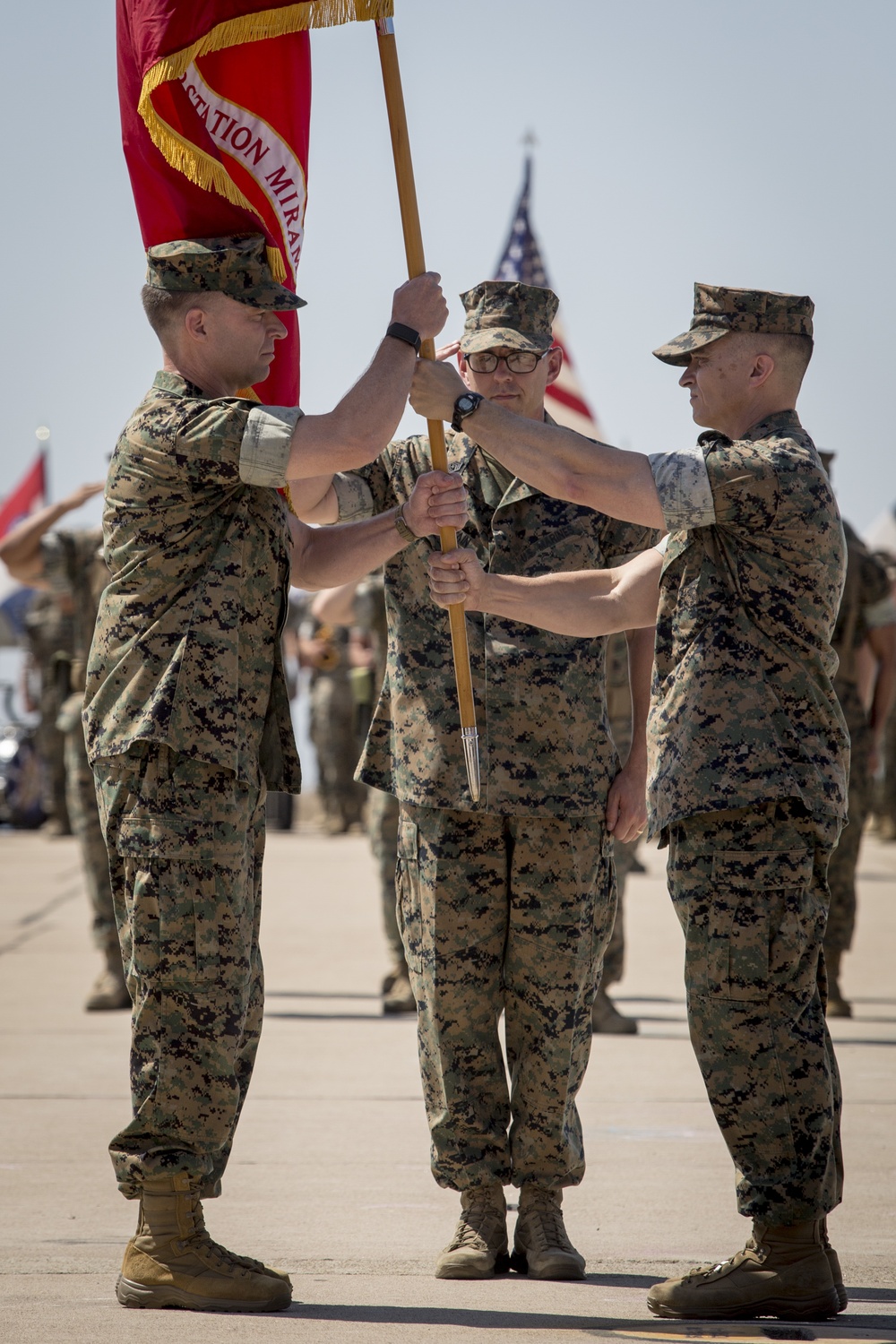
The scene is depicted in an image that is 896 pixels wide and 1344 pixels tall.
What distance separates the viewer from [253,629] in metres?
4.22

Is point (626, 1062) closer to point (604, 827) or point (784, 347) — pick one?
point (604, 827)

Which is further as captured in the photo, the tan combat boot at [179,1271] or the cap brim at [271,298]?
the cap brim at [271,298]

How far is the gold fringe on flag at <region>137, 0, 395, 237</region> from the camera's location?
4.55 meters

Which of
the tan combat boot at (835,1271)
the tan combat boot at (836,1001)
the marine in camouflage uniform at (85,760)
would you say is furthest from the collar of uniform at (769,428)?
the tan combat boot at (836,1001)

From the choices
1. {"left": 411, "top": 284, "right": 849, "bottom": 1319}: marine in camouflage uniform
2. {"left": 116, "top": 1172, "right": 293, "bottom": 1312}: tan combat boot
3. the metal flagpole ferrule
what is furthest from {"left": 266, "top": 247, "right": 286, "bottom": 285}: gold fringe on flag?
{"left": 116, "top": 1172, "right": 293, "bottom": 1312}: tan combat boot

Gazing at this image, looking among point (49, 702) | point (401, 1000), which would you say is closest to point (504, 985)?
Answer: point (401, 1000)

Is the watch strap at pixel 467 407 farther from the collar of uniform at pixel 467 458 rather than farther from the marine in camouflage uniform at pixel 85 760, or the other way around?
the marine in camouflage uniform at pixel 85 760

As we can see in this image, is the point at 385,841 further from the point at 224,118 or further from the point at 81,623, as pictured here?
the point at 224,118

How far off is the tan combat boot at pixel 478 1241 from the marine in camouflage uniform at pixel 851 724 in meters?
4.40

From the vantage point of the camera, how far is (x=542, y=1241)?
14.6 ft

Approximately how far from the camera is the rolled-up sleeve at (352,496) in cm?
497

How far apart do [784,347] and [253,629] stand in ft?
4.78

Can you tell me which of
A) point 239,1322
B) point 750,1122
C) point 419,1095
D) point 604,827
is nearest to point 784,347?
point 604,827

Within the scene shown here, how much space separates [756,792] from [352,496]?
156 cm
